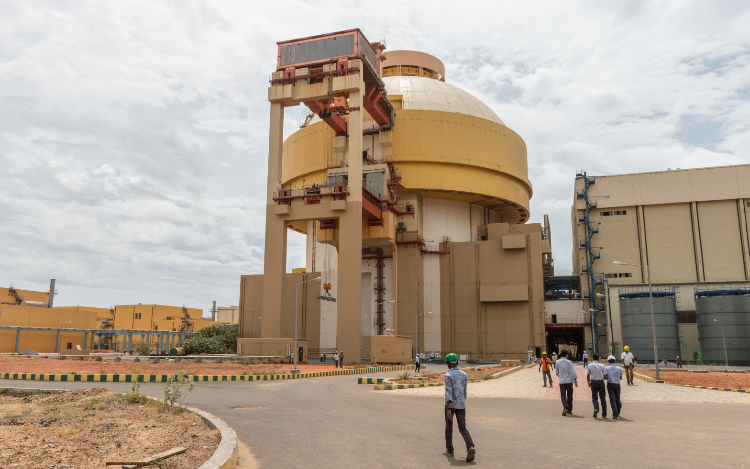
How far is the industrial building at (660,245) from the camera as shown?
6194 centimetres

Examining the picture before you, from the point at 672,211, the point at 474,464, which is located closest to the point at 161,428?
the point at 474,464

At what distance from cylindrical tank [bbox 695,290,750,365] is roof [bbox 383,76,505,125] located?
108 feet

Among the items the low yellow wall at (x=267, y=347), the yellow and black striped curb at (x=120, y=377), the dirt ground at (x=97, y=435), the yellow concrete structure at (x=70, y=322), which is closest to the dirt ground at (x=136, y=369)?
the yellow and black striped curb at (x=120, y=377)

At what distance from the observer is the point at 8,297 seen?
296 ft

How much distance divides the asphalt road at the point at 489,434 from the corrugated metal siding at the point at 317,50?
41099 millimetres

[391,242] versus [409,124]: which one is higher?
[409,124]

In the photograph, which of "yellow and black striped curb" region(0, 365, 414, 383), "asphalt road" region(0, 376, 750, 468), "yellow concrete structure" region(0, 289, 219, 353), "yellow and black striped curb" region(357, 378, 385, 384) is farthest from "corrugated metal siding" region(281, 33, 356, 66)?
"yellow concrete structure" region(0, 289, 219, 353)

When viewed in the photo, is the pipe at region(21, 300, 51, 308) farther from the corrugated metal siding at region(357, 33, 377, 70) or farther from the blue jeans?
the blue jeans

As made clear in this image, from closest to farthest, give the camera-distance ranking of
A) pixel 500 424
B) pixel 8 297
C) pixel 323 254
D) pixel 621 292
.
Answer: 1. pixel 500 424
2. pixel 621 292
3. pixel 323 254
4. pixel 8 297

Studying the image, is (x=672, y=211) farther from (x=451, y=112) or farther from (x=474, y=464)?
(x=474, y=464)

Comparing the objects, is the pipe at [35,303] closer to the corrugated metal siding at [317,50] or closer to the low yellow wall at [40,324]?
the low yellow wall at [40,324]

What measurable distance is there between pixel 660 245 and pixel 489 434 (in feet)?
223

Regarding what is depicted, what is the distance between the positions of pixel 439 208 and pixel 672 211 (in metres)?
29.9

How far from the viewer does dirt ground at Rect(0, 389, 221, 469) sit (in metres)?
8.14
